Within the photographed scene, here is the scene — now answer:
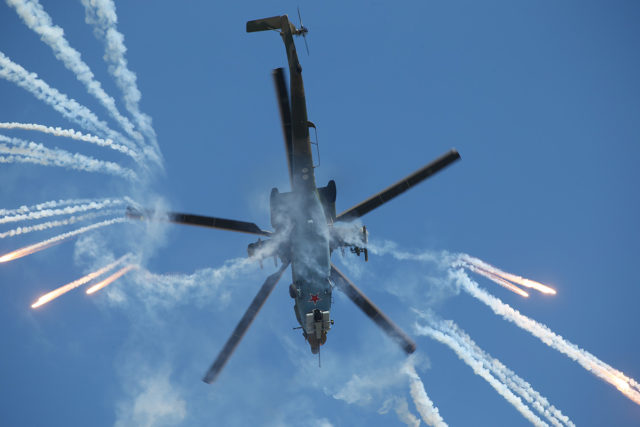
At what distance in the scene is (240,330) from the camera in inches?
717

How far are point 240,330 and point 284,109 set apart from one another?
11.1m

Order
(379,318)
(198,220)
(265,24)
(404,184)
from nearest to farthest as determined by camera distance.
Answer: (198,220) < (404,184) < (265,24) < (379,318)

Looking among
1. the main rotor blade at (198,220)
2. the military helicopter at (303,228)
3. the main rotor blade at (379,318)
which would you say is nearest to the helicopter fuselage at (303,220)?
the military helicopter at (303,228)

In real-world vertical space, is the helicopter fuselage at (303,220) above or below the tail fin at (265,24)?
below

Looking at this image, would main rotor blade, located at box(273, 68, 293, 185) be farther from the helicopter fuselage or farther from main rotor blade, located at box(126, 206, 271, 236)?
main rotor blade, located at box(126, 206, 271, 236)

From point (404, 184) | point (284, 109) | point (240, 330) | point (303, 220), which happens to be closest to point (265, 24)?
point (284, 109)

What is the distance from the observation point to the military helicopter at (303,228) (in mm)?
17031

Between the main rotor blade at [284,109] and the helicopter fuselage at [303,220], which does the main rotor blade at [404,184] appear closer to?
the helicopter fuselage at [303,220]

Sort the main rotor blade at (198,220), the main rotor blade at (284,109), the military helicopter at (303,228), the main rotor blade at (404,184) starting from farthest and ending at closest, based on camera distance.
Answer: the military helicopter at (303,228) → the main rotor blade at (404,184) → the main rotor blade at (284,109) → the main rotor blade at (198,220)

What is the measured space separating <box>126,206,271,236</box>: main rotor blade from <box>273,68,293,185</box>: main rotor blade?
3367mm

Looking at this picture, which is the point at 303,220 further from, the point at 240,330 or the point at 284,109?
the point at 240,330

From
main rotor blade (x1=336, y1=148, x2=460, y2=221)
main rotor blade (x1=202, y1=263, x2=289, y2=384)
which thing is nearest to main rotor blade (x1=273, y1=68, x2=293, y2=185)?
main rotor blade (x1=336, y1=148, x2=460, y2=221)

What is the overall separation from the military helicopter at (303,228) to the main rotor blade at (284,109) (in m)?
0.04

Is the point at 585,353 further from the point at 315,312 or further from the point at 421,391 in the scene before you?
the point at 315,312
